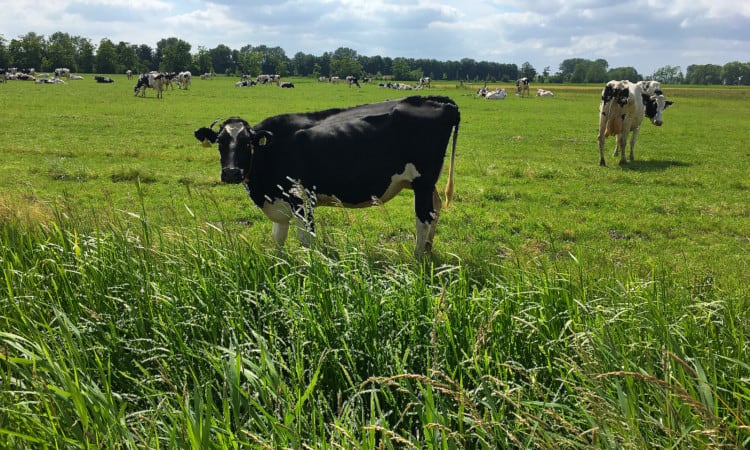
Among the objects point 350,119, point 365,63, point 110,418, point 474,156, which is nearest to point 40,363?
point 110,418

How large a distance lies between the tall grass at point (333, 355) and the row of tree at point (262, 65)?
4656 inches

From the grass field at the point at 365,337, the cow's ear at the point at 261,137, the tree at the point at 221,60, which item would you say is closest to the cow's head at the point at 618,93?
the grass field at the point at 365,337

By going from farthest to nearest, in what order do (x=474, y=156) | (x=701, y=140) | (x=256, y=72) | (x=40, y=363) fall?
(x=256, y=72)
(x=701, y=140)
(x=474, y=156)
(x=40, y=363)

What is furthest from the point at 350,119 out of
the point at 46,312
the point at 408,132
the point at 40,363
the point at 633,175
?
the point at 633,175

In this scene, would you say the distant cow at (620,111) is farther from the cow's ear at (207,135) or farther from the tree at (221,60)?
the tree at (221,60)

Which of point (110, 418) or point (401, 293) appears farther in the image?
point (401, 293)

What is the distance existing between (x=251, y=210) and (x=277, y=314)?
6197 millimetres

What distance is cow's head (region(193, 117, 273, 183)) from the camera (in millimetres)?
5598

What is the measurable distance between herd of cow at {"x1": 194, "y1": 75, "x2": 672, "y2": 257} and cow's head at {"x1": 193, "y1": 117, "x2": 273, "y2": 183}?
1cm

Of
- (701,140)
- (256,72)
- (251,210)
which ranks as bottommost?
(251,210)

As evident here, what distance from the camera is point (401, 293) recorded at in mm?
3869

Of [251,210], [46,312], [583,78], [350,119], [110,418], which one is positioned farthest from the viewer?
[583,78]

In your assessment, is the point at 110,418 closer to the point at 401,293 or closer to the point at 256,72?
the point at 401,293

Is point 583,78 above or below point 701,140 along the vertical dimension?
above
